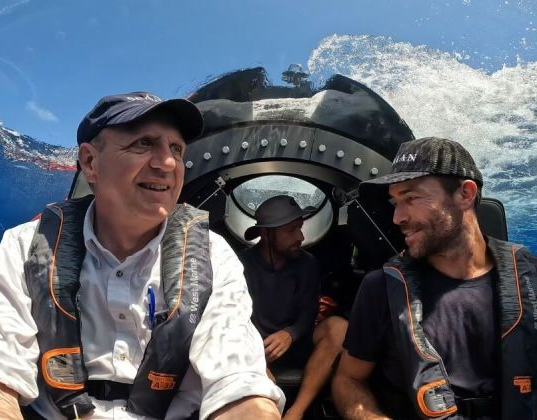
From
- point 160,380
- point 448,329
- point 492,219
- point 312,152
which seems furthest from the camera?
point 312,152

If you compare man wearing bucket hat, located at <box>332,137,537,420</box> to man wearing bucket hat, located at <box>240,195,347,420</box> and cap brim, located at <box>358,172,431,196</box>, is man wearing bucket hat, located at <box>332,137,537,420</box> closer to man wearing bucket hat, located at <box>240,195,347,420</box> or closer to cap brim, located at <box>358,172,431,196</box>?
cap brim, located at <box>358,172,431,196</box>

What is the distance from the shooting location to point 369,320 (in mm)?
1837

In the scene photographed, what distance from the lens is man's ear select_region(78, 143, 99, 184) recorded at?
4.75 feet

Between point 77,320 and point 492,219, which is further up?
point 492,219

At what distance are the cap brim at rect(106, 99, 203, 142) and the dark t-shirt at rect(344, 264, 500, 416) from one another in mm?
936

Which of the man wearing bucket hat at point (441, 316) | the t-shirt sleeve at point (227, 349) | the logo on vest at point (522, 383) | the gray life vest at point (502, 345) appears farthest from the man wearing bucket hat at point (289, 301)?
the t-shirt sleeve at point (227, 349)

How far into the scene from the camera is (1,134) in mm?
9273

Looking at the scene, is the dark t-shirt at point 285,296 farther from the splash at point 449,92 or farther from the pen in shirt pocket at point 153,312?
the splash at point 449,92

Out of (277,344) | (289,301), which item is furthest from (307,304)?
(277,344)

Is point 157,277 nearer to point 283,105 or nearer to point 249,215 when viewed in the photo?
point 283,105

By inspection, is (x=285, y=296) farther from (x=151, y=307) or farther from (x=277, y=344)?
(x=151, y=307)

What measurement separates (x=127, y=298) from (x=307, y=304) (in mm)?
1735

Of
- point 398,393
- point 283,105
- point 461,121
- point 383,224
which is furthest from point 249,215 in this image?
point 461,121

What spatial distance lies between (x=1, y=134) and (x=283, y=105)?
8.04 metres
